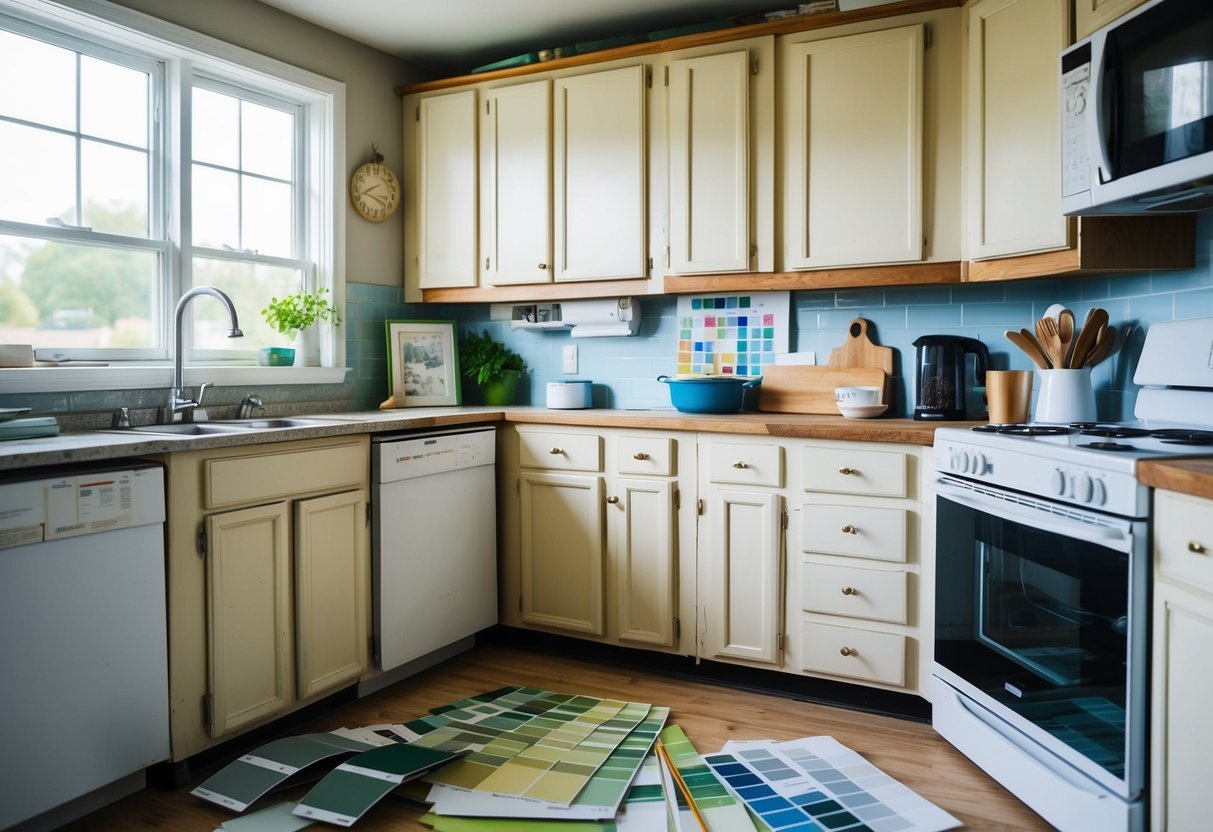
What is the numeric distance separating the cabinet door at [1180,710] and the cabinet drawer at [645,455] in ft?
5.21

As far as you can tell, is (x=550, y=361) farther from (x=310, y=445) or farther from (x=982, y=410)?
(x=982, y=410)

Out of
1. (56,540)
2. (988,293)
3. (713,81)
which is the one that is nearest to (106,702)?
(56,540)

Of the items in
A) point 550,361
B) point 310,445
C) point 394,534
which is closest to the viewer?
point 310,445

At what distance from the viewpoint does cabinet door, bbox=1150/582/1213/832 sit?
152cm

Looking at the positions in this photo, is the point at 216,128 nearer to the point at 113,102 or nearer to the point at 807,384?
the point at 113,102

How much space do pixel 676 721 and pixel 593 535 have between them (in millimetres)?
774

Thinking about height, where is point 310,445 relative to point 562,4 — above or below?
below

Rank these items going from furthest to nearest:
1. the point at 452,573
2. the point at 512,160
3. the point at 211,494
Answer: the point at 512,160, the point at 452,573, the point at 211,494

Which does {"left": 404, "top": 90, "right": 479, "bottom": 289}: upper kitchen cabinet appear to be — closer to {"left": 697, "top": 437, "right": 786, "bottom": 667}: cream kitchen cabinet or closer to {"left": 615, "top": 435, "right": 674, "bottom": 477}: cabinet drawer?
{"left": 615, "top": 435, "right": 674, "bottom": 477}: cabinet drawer

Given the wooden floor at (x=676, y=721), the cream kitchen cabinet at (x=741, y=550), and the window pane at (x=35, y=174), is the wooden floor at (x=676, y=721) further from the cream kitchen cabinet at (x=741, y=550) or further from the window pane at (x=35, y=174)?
the window pane at (x=35, y=174)

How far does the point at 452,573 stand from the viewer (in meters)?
3.06

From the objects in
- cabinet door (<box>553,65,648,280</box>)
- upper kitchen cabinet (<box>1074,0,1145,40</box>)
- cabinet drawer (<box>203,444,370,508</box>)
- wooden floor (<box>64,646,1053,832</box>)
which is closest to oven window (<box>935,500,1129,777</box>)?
wooden floor (<box>64,646,1053,832</box>)

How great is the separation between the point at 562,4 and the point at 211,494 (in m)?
2.28

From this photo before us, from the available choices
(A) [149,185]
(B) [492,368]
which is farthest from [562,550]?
(A) [149,185]
